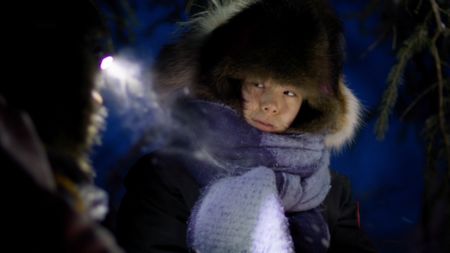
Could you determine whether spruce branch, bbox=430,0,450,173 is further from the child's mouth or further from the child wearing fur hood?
the child's mouth

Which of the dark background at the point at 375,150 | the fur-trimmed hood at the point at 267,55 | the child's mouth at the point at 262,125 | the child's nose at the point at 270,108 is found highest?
the fur-trimmed hood at the point at 267,55

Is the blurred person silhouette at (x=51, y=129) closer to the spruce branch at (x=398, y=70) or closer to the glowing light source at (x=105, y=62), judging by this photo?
the glowing light source at (x=105, y=62)

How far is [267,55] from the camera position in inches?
75.2

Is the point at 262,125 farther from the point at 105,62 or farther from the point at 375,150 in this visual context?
the point at 375,150

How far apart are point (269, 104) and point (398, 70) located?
3.86 ft

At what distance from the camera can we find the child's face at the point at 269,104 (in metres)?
1.94

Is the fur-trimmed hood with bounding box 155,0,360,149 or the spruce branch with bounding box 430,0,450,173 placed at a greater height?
the fur-trimmed hood with bounding box 155,0,360,149

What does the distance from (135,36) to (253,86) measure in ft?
2.10

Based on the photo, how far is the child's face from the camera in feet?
6.38

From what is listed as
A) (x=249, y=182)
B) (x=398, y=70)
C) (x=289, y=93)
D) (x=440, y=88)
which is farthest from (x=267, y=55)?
(x=440, y=88)

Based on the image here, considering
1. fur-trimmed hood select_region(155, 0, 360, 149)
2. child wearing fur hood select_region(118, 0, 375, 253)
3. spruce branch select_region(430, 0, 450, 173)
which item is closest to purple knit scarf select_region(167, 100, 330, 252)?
child wearing fur hood select_region(118, 0, 375, 253)

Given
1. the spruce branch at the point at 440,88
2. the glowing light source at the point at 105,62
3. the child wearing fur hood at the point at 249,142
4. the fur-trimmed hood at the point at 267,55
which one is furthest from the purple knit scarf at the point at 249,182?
the spruce branch at the point at 440,88

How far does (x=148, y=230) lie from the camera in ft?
5.58

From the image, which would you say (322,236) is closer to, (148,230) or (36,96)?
(148,230)
